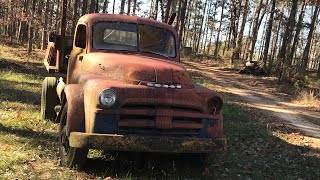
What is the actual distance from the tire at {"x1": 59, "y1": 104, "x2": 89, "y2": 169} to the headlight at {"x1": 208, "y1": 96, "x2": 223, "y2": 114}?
1844 millimetres

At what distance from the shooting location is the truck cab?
524 cm

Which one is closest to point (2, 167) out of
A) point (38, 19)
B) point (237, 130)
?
point (237, 130)

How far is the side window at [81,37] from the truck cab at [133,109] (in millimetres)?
241

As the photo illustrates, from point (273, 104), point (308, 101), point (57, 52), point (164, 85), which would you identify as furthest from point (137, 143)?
point (308, 101)

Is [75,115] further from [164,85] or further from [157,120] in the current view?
[164,85]

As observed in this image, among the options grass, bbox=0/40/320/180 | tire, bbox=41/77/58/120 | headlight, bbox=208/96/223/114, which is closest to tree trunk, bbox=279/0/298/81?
grass, bbox=0/40/320/180

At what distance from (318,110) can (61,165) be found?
38.8ft

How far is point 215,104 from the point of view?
5801 millimetres

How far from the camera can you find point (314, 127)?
38.6 feet

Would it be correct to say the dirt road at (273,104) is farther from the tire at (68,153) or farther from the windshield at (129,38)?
the tire at (68,153)

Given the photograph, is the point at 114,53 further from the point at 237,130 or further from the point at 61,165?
the point at 237,130

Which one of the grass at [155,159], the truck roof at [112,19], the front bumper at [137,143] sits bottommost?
the grass at [155,159]

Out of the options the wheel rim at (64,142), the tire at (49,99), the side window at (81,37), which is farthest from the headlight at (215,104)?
the tire at (49,99)

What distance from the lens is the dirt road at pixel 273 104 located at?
39.5 feet
